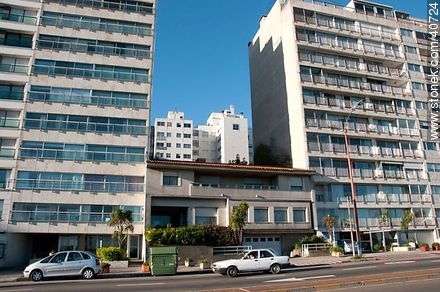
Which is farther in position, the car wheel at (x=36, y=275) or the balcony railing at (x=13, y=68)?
the balcony railing at (x=13, y=68)

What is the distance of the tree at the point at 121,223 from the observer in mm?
31984

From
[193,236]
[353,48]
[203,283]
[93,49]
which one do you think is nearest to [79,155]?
[93,49]

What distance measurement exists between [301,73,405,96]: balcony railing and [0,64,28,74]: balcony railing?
3087 cm

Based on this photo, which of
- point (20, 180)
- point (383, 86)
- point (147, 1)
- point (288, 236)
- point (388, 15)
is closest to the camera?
point (20, 180)

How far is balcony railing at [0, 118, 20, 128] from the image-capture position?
Answer: 121ft

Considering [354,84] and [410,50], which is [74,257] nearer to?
[354,84]

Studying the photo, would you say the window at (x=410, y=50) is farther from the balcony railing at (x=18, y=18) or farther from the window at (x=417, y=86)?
the balcony railing at (x=18, y=18)

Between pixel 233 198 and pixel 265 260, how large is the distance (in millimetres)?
16284

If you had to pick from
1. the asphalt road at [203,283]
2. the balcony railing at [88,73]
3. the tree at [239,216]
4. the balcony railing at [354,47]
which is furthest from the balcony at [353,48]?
the asphalt road at [203,283]

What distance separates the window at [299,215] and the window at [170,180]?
12.6m

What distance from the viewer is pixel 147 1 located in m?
44.7

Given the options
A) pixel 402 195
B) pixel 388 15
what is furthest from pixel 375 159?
pixel 388 15

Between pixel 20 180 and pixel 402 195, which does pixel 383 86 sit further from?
pixel 20 180

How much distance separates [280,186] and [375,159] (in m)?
14.4
